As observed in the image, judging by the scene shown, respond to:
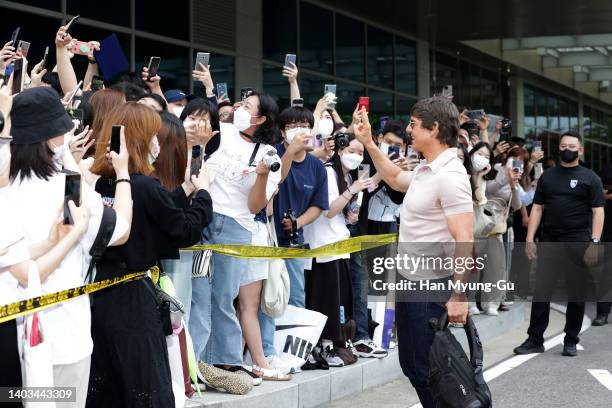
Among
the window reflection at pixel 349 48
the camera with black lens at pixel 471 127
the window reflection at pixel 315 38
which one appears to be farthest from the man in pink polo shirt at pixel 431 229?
the window reflection at pixel 349 48

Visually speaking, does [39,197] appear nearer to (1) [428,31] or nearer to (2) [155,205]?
(2) [155,205]

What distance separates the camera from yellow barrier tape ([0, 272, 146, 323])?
3652 millimetres

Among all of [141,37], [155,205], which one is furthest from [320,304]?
[141,37]

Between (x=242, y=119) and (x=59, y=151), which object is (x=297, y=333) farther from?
(x=59, y=151)

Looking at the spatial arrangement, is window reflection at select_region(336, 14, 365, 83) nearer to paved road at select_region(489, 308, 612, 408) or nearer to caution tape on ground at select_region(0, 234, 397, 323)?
paved road at select_region(489, 308, 612, 408)

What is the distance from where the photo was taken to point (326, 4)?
18.1m

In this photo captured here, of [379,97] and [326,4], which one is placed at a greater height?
[326,4]

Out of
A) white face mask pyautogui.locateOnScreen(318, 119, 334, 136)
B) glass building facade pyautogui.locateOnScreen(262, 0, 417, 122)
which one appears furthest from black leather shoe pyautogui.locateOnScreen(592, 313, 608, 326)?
glass building facade pyautogui.locateOnScreen(262, 0, 417, 122)

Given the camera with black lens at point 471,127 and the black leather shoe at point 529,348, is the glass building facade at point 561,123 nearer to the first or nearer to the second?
the camera with black lens at point 471,127

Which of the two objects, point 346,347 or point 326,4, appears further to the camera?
point 326,4

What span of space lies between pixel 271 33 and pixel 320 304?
28.3 ft

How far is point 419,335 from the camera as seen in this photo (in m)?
5.46

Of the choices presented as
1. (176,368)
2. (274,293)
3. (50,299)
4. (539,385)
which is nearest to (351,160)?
(274,293)

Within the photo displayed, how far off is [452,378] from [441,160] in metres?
1.24
